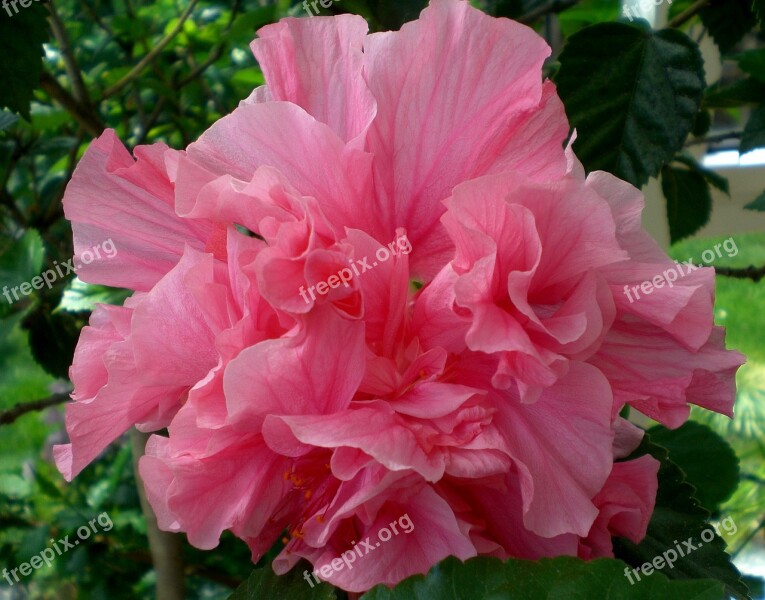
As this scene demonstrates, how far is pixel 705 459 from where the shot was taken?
30.4 inches

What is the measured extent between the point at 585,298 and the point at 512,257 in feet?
0.12

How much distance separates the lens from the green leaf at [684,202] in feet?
3.04

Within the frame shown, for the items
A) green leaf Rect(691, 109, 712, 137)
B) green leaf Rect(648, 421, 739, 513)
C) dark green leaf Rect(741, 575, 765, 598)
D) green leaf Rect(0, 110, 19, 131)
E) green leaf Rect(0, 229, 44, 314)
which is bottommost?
dark green leaf Rect(741, 575, 765, 598)

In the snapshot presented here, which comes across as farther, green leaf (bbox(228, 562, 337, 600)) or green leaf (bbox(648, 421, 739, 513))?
green leaf (bbox(648, 421, 739, 513))

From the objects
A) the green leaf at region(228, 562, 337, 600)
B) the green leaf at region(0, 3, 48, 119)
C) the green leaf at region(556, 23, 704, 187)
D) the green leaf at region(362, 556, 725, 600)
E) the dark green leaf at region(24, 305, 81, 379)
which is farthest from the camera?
the dark green leaf at region(24, 305, 81, 379)

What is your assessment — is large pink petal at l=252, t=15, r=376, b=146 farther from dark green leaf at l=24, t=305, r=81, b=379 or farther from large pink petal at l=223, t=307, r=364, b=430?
dark green leaf at l=24, t=305, r=81, b=379

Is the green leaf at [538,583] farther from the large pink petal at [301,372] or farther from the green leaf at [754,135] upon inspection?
the green leaf at [754,135]

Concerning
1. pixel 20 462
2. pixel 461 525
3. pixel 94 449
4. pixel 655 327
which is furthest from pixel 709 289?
pixel 20 462

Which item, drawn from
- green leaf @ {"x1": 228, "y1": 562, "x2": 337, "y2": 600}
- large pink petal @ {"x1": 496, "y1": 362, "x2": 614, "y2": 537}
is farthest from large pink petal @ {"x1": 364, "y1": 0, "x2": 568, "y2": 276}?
green leaf @ {"x1": 228, "y1": 562, "x2": 337, "y2": 600}

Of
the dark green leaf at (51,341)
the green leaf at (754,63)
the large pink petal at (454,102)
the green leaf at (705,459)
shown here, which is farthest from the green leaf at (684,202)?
the dark green leaf at (51,341)

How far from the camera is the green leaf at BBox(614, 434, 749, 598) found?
1.53 ft

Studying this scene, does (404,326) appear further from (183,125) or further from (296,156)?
(183,125)

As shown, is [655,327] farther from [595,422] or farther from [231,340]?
[231,340]

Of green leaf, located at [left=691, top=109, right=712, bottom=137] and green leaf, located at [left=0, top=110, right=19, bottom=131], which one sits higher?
green leaf, located at [left=0, top=110, right=19, bottom=131]
